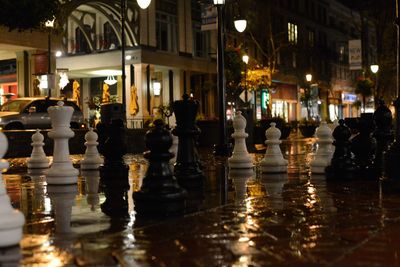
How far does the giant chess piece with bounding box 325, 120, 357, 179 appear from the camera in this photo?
9758mm

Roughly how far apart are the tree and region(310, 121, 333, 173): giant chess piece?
587cm

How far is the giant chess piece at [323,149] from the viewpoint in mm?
10609

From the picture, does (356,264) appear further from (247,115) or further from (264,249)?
(247,115)

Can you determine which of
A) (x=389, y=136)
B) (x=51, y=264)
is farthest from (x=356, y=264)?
(x=389, y=136)

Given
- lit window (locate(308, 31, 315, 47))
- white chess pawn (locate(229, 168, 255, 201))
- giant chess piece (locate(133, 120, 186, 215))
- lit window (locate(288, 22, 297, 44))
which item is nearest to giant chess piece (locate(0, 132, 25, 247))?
giant chess piece (locate(133, 120, 186, 215))

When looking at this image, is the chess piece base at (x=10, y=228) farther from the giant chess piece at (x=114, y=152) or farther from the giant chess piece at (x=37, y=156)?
the giant chess piece at (x=37, y=156)

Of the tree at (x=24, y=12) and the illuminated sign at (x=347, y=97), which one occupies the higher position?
the illuminated sign at (x=347, y=97)

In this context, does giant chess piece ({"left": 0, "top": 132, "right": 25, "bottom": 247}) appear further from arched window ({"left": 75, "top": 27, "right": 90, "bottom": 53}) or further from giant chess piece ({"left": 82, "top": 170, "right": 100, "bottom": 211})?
arched window ({"left": 75, "top": 27, "right": 90, "bottom": 53})

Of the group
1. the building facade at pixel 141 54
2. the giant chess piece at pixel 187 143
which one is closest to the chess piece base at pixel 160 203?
the giant chess piece at pixel 187 143

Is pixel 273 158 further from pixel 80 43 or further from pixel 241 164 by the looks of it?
pixel 80 43

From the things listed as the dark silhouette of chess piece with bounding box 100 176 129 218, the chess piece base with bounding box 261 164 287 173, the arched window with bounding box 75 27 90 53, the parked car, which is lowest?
the dark silhouette of chess piece with bounding box 100 176 129 218

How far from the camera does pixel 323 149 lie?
35.2ft

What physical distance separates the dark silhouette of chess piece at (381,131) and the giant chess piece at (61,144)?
5.18 m

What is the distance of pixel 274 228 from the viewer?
5.49 metres
